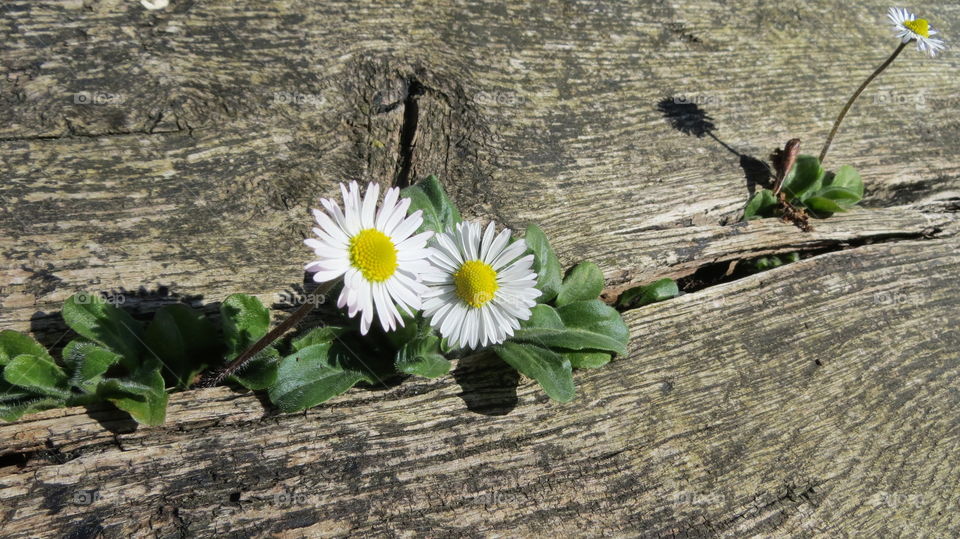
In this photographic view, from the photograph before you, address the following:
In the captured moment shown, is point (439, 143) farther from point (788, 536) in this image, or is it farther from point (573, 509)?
point (788, 536)

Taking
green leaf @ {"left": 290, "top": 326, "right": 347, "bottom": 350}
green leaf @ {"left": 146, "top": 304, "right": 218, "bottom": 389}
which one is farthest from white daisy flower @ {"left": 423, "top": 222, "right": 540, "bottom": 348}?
green leaf @ {"left": 146, "top": 304, "right": 218, "bottom": 389}

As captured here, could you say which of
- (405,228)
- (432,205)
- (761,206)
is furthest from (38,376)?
(761,206)

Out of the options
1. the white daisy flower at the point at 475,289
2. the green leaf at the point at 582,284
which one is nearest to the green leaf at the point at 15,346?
the white daisy flower at the point at 475,289

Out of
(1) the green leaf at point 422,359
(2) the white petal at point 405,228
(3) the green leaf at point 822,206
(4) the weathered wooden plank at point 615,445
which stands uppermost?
(3) the green leaf at point 822,206

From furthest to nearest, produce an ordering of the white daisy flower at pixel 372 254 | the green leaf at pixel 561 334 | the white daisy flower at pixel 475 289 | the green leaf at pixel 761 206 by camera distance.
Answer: the green leaf at pixel 761 206 < the green leaf at pixel 561 334 < the white daisy flower at pixel 475 289 < the white daisy flower at pixel 372 254

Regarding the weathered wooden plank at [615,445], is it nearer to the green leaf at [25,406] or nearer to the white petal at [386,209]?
the green leaf at [25,406]

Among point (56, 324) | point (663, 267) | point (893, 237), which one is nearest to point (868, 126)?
point (893, 237)

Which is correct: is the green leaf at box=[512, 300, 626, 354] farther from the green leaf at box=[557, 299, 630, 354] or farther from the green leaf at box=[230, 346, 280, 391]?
the green leaf at box=[230, 346, 280, 391]
